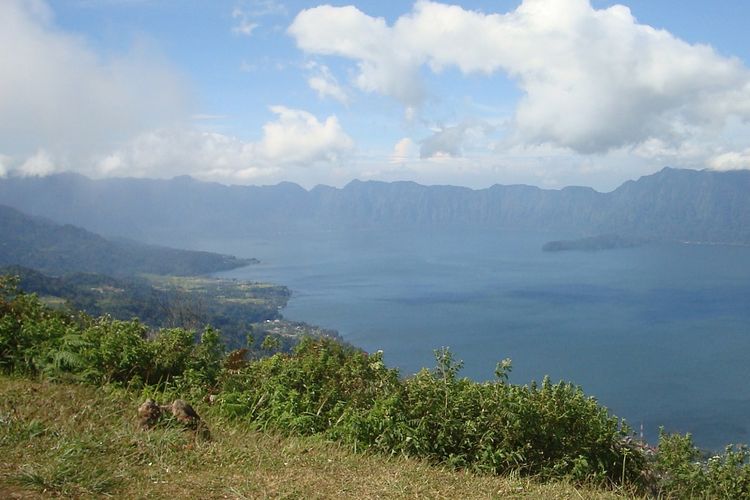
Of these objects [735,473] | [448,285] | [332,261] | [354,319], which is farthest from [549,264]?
[735,473]

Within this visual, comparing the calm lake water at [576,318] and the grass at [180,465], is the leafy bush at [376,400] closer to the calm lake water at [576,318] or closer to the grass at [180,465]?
the grass at [180,465]

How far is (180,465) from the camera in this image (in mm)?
3945

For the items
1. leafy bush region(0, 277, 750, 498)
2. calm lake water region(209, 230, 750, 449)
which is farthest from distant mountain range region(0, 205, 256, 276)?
leafy bush region(0, 277, 750, 498)

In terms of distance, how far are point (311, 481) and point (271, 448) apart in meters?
0.76

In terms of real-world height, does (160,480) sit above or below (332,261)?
above

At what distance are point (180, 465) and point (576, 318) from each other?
240 feet

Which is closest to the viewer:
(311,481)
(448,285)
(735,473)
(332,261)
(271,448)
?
(311,481)

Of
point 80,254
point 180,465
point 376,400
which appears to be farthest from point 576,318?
point 80,254

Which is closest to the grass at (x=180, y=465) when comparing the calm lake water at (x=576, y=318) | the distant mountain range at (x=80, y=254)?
the calm lake water at (x=576, y=318)

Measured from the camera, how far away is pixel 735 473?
22.4ft

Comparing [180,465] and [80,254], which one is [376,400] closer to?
[180,465]

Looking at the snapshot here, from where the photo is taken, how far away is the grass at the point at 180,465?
3.50 metres

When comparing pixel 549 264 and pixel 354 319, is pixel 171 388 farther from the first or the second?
pixel 549 264

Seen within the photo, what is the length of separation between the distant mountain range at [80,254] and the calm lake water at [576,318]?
39.8ft
